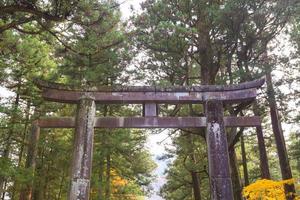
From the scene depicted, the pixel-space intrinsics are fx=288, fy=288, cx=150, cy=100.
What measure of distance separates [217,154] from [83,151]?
3641mm

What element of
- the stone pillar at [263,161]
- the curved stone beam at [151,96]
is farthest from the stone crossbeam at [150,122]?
the stone pillar at [263,161]

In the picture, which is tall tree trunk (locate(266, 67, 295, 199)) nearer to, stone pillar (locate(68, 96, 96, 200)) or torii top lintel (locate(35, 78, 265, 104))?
torii top lintel (locate(35, 78, 265, 104))

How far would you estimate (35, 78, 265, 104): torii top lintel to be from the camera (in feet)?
27.6

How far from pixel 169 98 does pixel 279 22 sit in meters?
5.24

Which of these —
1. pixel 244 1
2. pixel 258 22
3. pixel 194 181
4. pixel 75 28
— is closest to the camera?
pixel 244 1

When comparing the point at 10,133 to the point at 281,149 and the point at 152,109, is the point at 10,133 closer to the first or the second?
the point at 152,109

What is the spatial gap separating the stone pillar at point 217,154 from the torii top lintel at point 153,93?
14.3 inches

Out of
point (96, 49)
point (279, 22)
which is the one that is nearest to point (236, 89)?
point (279, 22)

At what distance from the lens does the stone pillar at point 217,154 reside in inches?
294

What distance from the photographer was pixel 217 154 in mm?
7820

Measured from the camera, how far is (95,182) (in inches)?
472

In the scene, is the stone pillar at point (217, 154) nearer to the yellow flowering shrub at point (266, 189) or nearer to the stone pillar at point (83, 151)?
the yellow flowering shrub at point (266, 189)

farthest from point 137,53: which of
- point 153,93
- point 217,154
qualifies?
point 217,154

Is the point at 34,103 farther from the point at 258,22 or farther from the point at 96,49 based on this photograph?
the point at 258,22
